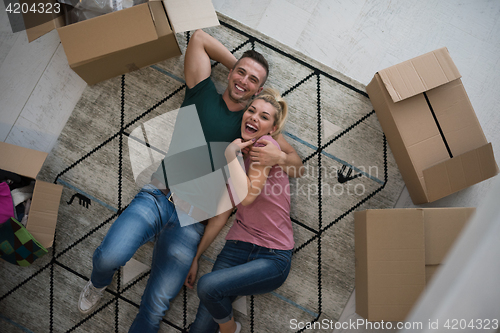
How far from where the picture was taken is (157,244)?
1.65 metres

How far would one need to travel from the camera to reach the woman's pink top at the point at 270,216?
5.22 ft

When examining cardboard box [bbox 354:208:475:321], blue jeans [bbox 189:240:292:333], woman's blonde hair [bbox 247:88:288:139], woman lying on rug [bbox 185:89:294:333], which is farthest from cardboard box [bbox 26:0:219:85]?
cardboard box [bbox 354:208:475:321]

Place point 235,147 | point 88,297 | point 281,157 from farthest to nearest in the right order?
point 88,297
point 281,157
point 235,147

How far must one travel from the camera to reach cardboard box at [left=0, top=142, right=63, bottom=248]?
158 centimetres

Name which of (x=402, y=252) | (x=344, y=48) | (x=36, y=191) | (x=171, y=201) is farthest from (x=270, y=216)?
(x=36, y=191)

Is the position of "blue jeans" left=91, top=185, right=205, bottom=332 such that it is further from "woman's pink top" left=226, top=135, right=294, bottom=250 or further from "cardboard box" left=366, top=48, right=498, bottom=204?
"cardboard box" left=366, top=48, right=498, bottom=204

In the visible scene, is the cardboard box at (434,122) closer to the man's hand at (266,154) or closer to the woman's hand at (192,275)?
the man's hand at (266,154)

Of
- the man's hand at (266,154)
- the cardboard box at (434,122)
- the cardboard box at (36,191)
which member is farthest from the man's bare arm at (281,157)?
the cardboard box at (36,191)

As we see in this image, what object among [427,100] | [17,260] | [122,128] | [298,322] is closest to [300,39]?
[427,100]

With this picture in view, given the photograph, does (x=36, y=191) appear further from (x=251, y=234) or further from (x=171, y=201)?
(x=251, y=234)

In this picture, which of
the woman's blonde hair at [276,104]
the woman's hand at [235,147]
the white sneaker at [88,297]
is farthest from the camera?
the white sneaker at [88,297]

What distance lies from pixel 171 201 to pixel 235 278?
0.52 metres

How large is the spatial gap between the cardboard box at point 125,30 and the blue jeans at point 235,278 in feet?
3.76

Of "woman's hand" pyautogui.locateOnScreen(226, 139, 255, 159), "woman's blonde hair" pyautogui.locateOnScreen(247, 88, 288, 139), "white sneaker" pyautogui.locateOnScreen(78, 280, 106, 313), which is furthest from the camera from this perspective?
"white sneaker" pyautogui.locateOnScreen(78, 280, 106, 313)
